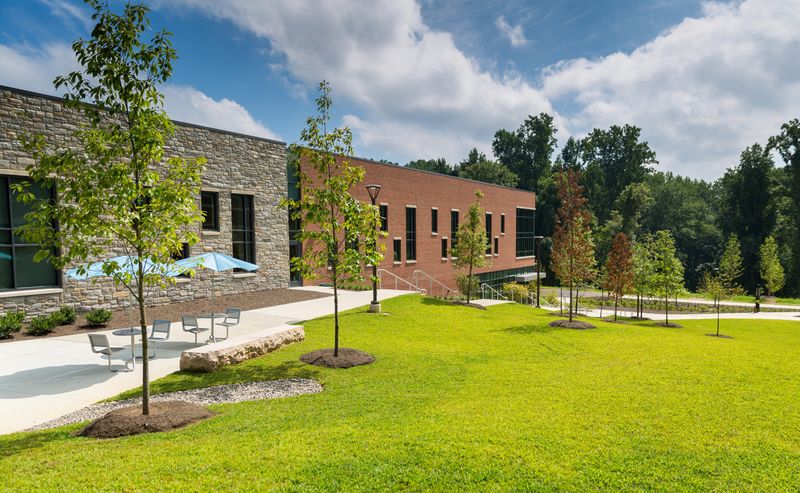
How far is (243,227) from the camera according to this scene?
78.2 feet

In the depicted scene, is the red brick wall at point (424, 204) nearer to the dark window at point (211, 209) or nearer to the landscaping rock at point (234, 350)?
the dark window at point (211, 209)

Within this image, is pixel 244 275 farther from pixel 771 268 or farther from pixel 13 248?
pixel 771 268

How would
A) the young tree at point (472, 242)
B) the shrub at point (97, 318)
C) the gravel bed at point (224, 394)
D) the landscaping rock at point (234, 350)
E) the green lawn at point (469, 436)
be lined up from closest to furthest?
the green lawn at point (469, 436) < the gravel bed at point (224, 394) < the landscaping rock at point (234, 350) < the shrub at point (97, 318) < the young tree at point (472, 242)

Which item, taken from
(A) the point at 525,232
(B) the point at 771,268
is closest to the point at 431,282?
(A) the point at 525,232

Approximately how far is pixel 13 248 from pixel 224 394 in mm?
11379

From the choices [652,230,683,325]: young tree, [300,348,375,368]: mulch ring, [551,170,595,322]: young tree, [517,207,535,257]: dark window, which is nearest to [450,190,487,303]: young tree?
[551,170,595,322]: young tree

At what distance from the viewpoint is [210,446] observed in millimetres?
6352

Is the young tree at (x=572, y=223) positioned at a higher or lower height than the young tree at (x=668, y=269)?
higher

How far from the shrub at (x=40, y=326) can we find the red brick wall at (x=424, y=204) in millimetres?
15132

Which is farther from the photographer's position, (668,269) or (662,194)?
(662,194)

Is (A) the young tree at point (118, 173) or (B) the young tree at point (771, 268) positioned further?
(B) the young tree at point (771, 268)

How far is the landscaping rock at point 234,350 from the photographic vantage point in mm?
11062

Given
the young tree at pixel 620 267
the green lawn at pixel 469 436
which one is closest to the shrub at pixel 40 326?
the green lawn at pixel 469 436

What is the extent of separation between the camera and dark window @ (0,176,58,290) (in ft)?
50.4
